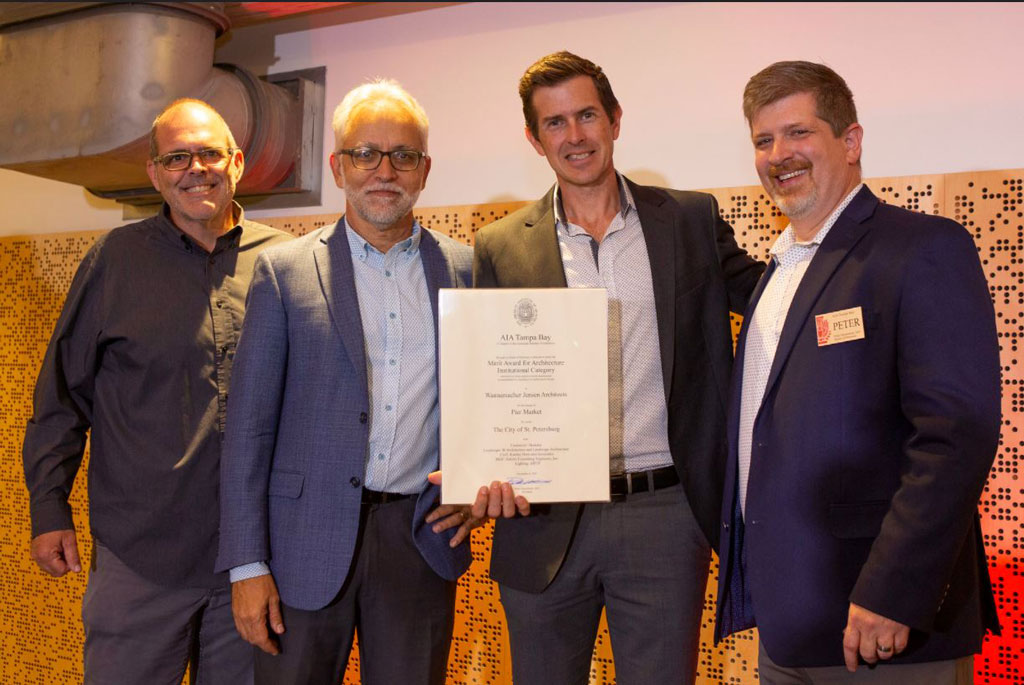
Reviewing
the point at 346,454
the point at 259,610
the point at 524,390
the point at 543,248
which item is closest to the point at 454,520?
the point at 346,454

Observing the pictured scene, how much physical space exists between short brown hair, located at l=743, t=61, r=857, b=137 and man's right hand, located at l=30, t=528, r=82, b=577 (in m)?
2.58

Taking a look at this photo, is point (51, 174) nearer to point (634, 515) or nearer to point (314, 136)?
point (314, 136)

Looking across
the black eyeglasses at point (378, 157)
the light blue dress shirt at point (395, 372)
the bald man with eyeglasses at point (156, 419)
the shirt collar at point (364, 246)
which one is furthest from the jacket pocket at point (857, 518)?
the bald man with eyeglasses at point (156, 419)

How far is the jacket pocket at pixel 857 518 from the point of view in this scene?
1.88 metres

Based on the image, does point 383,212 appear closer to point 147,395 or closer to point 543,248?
point 543,248

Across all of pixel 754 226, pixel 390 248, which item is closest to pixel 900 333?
pixel 390 248

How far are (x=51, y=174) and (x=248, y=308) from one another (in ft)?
7.76

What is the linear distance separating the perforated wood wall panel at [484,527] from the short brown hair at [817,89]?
118 cm

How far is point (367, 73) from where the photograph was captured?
4.31 metres

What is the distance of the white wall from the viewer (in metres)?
3.21

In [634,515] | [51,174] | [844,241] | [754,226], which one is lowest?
[634,515]

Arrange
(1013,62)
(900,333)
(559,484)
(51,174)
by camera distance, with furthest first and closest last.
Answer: (51,174)
(1013,62)
(559,484)
(900,333)

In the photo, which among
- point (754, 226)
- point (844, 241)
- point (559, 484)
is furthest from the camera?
point (754, 226)

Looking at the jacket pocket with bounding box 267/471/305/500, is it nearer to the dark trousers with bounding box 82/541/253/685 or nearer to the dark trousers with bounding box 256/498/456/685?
the dark trousers with bounding box 256/498/456/685
